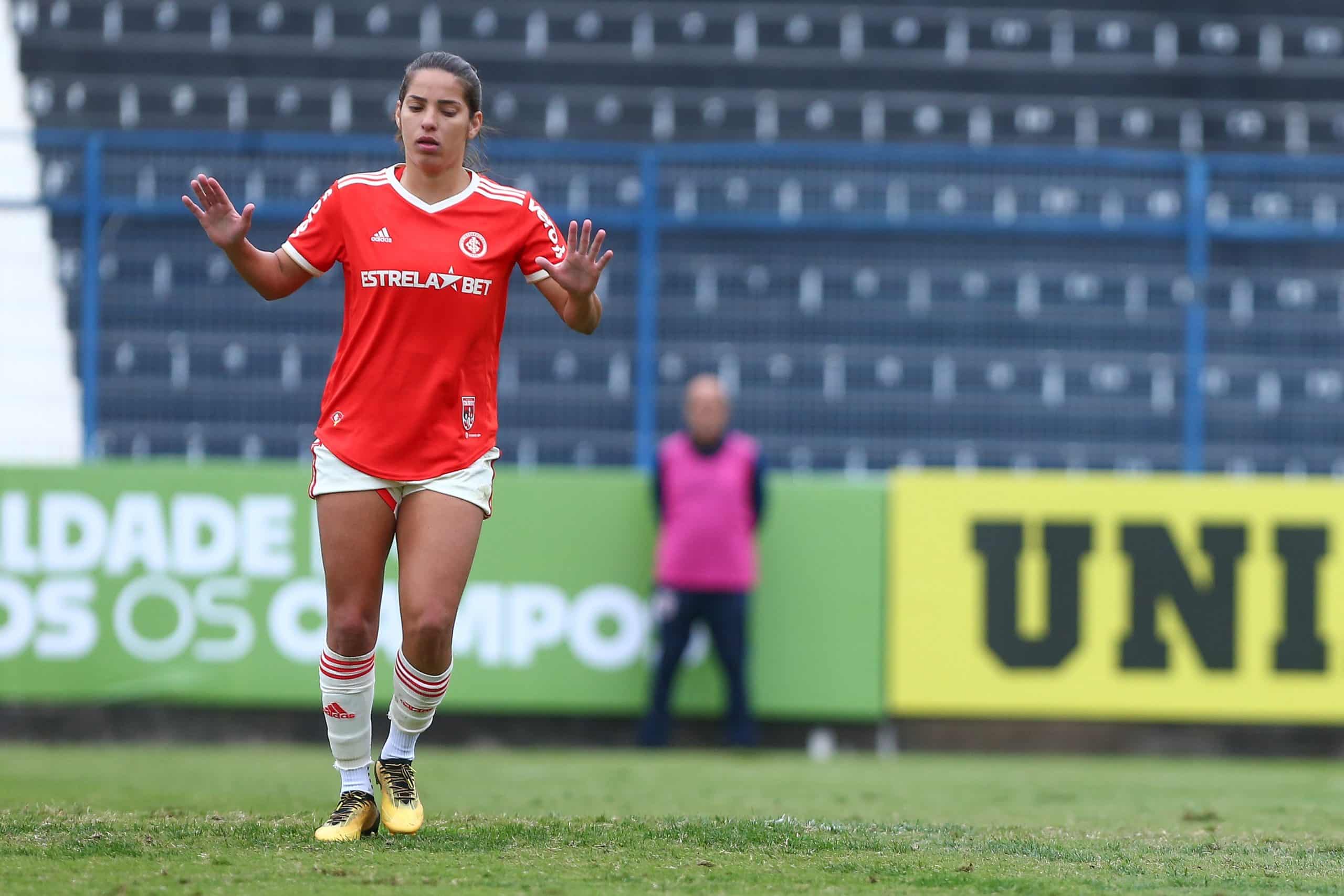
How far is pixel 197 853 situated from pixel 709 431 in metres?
5.55

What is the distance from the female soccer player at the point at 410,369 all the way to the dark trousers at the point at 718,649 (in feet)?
14.7

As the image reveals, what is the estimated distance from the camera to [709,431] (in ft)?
31.3

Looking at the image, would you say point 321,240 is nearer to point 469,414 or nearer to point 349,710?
point 469,414

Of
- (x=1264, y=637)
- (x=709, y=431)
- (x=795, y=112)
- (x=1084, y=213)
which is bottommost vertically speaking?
(x=1264, y=637)

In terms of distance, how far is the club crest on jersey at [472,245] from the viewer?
15.3 feet

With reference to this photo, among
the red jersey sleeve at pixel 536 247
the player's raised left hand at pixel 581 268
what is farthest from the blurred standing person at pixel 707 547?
the player's raised left hand at pixel 581 268

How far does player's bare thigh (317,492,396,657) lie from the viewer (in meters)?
4.59

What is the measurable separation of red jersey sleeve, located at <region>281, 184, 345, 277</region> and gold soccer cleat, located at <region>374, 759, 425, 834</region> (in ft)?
4.33

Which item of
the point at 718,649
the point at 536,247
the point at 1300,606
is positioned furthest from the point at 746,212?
the point at 536,247

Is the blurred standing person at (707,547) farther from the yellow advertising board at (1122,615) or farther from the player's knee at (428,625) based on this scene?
the player's knee at (428,625)

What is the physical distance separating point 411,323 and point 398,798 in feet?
4.13

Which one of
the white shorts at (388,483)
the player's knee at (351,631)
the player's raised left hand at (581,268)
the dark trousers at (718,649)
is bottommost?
the dark trousers at (718,649)

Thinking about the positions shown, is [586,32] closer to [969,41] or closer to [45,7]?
[969,41]

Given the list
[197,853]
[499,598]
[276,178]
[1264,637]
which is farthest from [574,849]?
[276,178]
